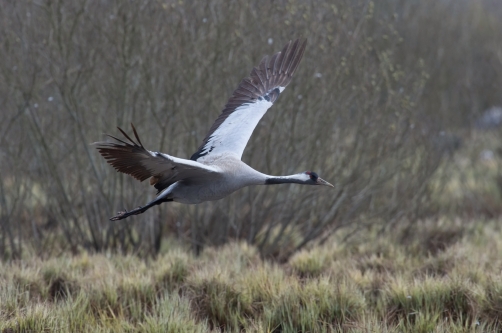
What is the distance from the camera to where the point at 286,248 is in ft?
28.5

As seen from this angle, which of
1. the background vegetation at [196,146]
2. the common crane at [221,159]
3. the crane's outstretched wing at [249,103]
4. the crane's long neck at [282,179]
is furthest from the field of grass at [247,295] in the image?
the crane's outstretched wing at [249,103]

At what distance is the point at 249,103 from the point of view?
21.8 ft

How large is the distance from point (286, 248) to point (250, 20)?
2.77 m

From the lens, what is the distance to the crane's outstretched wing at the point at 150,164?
188 inches

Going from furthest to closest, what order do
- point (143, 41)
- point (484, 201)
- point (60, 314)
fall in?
point (484, 201) → point (143, 41) → point (60, 314)

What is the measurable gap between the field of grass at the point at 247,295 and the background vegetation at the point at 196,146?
4 cm

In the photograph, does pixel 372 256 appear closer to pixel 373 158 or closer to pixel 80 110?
pixel 373 158

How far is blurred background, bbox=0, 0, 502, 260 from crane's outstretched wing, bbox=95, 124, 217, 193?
7.65ft

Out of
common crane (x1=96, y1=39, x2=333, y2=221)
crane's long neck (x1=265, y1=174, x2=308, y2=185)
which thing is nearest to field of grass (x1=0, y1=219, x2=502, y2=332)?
common crane (x1=96, y1=39, x2=333, y2=221)

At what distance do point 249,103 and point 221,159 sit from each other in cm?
99

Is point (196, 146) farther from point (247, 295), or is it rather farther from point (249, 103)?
point (247, 295)

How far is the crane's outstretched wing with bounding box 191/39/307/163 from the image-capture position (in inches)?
245

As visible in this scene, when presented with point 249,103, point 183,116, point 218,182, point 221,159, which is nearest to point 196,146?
point 183,116

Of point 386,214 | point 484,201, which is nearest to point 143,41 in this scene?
point 386,214
